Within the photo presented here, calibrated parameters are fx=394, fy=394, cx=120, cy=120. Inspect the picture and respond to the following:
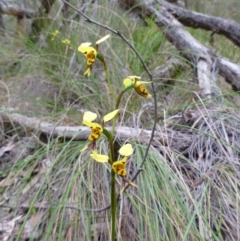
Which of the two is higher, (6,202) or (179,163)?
(179,163)

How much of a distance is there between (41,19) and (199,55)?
1.19 meters

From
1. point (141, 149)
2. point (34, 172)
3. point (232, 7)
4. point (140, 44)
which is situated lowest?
point (34, 172)

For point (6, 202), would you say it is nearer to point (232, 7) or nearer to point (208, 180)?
point (208, 180)

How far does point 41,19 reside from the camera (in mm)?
2717

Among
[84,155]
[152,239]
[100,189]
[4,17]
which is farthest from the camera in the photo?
[4,17]

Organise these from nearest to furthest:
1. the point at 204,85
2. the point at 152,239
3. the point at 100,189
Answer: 1. the point at 152,239
2. the point at 100,189
3. the point at 204,85

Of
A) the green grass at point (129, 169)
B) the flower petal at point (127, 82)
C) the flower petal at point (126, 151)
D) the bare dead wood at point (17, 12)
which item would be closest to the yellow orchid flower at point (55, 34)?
the green grass at point (129, 169)

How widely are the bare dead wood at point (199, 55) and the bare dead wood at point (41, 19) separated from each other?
0.65 m

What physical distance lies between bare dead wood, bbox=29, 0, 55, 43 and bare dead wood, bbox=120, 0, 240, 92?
65 cm

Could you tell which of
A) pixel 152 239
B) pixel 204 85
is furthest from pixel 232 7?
pixel 152 239

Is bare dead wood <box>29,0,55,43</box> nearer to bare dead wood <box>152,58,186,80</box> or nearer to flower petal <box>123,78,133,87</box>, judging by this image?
bare dead wood <box>152,58,186,80</box>

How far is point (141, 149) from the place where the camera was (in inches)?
56.5

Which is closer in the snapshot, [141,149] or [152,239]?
[152,239]

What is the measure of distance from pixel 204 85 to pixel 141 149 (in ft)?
2.17
